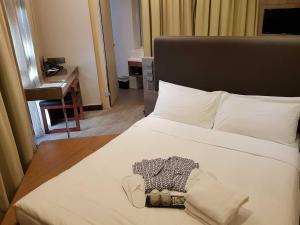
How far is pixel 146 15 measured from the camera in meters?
3.35

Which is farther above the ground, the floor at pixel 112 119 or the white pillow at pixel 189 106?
the white pillow at pixel 189 106

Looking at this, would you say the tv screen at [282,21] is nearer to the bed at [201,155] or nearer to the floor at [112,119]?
the bed at [201,155]

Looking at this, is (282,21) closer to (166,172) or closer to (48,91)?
(166,172)

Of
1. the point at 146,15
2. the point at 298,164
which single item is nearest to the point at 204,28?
the point at 146,15

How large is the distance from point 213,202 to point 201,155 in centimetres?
59

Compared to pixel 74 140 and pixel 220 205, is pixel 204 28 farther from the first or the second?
pixel 220 205

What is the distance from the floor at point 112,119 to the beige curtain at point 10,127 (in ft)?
3.28

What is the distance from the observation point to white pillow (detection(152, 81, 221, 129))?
2338 millimetres

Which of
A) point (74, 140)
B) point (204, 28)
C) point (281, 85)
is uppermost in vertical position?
point (204, 28)

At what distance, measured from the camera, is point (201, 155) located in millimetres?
1891

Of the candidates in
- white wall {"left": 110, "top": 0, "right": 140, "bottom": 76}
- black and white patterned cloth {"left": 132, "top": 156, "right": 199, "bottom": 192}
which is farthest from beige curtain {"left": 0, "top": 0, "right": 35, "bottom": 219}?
white wall {"left": 110, "top": 0, "right": 140, "bottom": 76}

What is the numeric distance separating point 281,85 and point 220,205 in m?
1.39

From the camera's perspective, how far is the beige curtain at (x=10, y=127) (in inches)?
78.8

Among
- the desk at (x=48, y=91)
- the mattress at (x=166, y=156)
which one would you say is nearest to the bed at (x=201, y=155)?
the mattress at (x=166, y=156)
